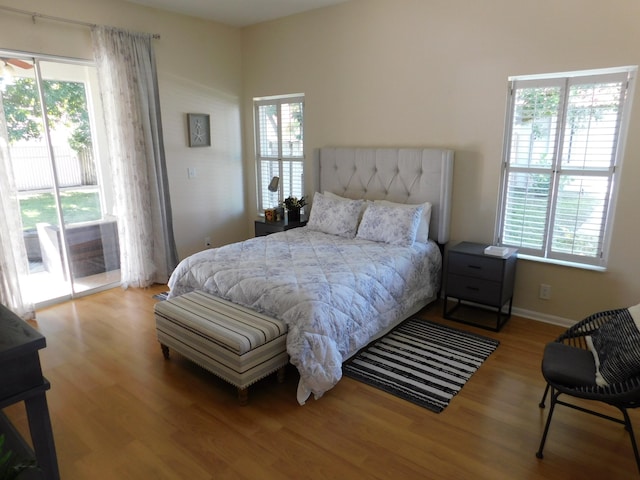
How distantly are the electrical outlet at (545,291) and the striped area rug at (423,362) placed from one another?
0.66 metres

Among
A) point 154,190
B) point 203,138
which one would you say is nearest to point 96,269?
point 154,190

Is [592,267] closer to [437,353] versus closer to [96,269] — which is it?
[437,353]

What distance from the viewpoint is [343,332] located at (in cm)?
267

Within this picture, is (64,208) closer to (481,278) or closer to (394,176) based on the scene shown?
(394,176)

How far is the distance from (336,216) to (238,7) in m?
2.38

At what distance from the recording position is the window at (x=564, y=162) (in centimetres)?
308

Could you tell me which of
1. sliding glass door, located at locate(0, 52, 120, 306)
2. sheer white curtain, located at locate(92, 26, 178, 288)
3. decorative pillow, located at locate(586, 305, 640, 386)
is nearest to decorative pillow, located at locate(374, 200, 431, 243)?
decorative pillow, located at locate(586, 305, 640, 386)

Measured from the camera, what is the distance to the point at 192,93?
4719mm

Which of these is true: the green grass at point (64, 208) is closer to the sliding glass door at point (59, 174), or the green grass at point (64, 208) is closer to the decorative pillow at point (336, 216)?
the sliding glass door at point (59, 174)

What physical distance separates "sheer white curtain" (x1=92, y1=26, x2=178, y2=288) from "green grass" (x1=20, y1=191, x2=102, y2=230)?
A: 265mm

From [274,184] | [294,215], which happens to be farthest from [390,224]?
[274,184]

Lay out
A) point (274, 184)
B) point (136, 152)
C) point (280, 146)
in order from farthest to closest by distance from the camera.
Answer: point (280, 146), point (274, 184), point (136, 152)

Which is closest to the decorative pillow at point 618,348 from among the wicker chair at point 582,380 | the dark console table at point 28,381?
the wicker chair at point 582,380

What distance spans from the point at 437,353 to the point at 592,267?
1.43m
